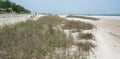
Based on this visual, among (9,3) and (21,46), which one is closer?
(21,46)

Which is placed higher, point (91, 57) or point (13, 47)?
point (13, 47)

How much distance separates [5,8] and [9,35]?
8680cm

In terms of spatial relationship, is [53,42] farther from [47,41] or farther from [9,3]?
[9,3]

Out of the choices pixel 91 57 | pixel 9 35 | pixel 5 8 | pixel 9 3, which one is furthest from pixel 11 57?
pixel 9 3

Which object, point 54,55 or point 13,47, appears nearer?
point 13,47

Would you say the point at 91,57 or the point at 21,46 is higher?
the point at 21,46

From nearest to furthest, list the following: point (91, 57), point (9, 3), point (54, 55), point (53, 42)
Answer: point (54, 55) < point (91, 57) < point (53, 42) < point (9, 3)

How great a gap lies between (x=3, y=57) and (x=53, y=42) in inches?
136

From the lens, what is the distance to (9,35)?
954 cm

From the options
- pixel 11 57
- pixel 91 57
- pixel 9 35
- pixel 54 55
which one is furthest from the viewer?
pixel 9 35

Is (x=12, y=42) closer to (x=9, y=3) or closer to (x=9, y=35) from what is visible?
(x=9, y=35)

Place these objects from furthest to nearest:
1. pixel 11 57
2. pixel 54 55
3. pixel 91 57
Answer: pixel 91 57
pixel 54 55
pixel 11 57

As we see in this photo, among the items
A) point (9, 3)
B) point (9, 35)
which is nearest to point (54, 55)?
point (9, 35)

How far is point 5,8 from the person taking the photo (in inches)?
3664
